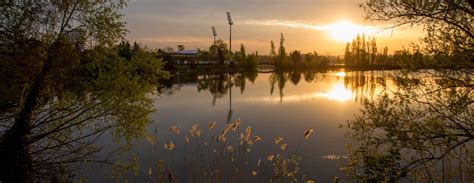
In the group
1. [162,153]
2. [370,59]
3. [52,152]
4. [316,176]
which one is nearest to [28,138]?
[52,152]

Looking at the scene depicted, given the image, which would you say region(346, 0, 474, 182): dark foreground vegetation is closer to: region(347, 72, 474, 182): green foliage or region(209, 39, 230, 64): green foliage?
region(347, 72, 474, 182): green foliage

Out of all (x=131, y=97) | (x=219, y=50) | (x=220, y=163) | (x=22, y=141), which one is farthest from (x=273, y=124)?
(x=219, y=50)

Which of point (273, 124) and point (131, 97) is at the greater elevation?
point (131, 97)

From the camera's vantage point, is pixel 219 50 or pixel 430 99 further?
pixel 219 50

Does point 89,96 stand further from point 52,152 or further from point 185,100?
point 185,100

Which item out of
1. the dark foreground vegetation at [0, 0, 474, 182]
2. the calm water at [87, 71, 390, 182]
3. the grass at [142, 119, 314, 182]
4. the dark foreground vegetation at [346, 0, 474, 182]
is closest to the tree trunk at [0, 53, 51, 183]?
the dark foreground vegetation at [0, 0, 474, 182]

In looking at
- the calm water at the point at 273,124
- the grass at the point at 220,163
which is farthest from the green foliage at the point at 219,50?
the grass at the point at 220,163

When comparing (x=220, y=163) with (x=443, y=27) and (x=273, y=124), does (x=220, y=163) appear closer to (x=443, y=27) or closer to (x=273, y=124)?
(x=443, y=27)

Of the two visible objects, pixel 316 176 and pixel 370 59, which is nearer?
pixel 316 176

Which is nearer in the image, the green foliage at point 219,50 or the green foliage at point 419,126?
the green foliage at point 419,126

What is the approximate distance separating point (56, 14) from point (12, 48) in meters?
2.57

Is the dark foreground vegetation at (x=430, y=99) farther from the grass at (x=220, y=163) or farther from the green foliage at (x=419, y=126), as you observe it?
the grass at (x=220, y=163)

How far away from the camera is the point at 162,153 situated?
50.5ft

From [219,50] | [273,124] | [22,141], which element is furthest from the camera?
[219,50]
